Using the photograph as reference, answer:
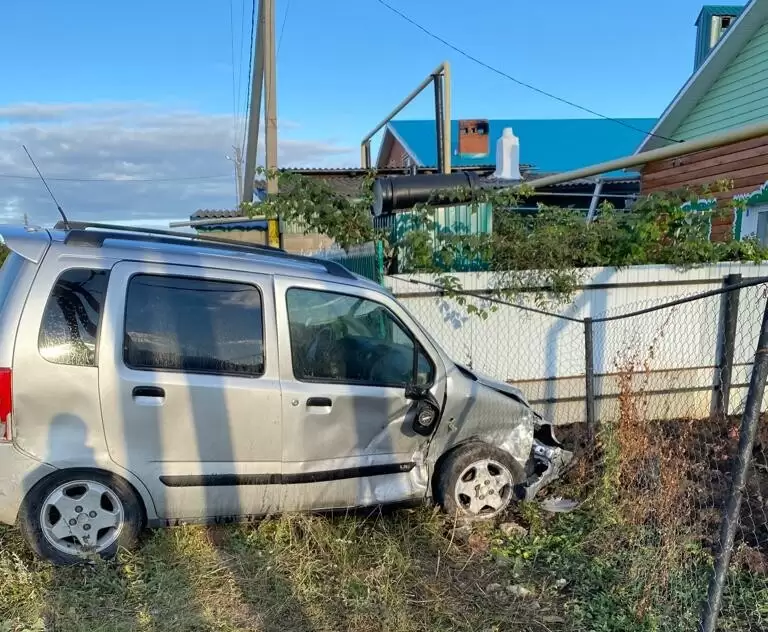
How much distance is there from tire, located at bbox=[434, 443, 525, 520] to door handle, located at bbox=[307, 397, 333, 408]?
3.17 feet

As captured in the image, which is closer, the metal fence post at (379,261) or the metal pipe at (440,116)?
the metal fence post at (379,261)

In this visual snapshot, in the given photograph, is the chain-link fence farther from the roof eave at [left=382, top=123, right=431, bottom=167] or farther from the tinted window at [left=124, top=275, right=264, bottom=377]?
the roof eave at [left=382, top=123, right=431, bottom=167]

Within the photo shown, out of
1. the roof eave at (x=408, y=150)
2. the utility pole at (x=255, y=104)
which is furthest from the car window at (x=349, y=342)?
the roof eave at (x=408, y=150)

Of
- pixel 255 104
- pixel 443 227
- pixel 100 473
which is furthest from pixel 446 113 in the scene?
pixel 100 473

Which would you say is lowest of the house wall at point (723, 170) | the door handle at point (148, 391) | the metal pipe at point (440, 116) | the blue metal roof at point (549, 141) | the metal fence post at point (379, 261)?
the door handle at point (148, 391)

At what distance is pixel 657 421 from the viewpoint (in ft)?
19.8

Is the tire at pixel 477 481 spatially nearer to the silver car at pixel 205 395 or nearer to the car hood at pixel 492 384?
the silver car at pixel 205 395

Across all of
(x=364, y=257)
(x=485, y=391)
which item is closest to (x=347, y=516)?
(x=485, y=391)

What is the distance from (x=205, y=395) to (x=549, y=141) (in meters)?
20.2

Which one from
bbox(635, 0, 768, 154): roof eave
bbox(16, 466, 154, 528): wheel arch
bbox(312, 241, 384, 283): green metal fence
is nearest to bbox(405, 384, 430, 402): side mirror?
bbox(16, 466, 154, 528): wheel arch

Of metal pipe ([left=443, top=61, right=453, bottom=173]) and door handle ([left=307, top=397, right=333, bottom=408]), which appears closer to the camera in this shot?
door handle ([left=307, top=397, right=333, bottom=408])

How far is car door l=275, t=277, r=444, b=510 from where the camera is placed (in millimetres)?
3617

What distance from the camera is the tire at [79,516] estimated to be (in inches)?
128

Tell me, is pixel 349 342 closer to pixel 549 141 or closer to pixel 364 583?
pixel 364 583
